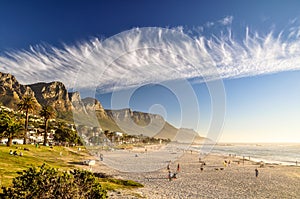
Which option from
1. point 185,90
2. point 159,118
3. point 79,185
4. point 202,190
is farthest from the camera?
point 202,190

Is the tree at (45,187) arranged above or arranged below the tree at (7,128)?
below

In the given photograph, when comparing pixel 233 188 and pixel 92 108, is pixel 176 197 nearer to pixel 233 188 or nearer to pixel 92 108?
pixel 233 188

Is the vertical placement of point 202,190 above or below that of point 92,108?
below

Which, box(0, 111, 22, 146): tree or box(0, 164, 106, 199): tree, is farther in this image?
box(0, 111, 22, 146): tree

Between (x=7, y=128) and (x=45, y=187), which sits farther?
(x=7, y=128)

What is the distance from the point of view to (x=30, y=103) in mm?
59656

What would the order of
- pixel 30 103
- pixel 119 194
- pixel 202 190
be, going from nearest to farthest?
pixel 119 194 < pixel 202 190 < pixel 30 103

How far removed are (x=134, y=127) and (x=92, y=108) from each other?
3.16 m

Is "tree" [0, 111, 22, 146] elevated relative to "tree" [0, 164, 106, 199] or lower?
elevated

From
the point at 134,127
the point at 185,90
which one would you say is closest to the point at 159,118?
the point at 134,127

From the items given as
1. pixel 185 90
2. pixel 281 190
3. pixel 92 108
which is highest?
pixel 185 90

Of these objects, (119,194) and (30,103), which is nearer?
(119,194)

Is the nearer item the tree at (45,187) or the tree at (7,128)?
the tree at (45,187)

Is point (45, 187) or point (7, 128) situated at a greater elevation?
point (7, 128)
